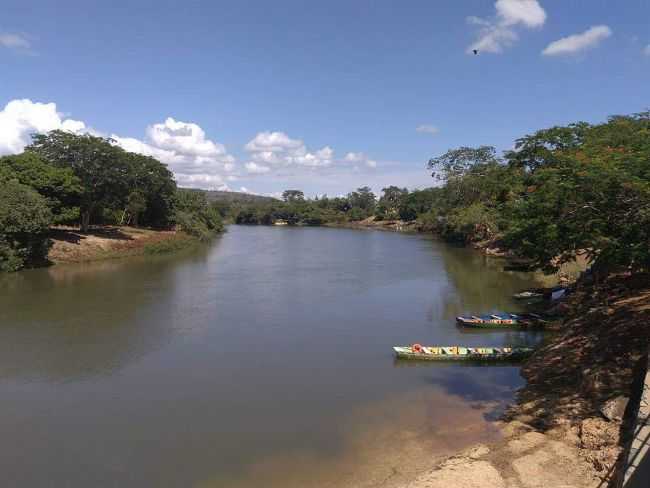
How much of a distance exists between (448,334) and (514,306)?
6414mm

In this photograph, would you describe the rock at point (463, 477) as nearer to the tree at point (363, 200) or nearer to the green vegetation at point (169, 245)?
the green vegetation at point (169, 245)

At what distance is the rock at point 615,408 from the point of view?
9617mm

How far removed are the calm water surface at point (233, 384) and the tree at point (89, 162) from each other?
15.1 metres

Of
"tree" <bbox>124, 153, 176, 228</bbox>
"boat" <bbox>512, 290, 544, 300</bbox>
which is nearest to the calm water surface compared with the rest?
"boat" <bbox>512, 290, 544, 300</bbox>

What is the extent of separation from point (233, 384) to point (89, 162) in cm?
3304

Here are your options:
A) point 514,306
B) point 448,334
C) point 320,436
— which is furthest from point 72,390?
point 514,306

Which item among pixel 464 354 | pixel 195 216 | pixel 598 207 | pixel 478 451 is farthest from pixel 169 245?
pixel 598 207

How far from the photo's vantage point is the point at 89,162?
1596 inches

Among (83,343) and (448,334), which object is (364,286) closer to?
(448,334)

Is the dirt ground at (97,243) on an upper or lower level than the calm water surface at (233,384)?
upper

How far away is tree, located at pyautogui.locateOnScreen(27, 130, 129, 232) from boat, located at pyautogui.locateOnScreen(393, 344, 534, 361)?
33.2 metres

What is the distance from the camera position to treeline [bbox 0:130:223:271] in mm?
31438

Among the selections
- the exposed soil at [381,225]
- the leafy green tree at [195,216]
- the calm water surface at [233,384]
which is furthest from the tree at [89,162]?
the exposed soil at [381,225]

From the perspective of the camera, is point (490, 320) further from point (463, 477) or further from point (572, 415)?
point (463, 477)
